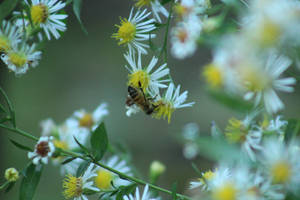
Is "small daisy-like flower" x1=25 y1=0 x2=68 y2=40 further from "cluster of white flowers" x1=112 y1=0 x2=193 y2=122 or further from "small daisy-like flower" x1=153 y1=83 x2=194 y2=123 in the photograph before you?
"small daisy-like flower" x1=153 y1=83 x2=194 y2=123

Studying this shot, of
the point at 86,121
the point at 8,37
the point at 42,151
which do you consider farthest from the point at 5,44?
the point at 86,121

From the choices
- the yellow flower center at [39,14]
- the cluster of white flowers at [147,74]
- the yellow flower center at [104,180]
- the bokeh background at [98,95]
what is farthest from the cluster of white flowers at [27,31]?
the bokeh background at [98,95]

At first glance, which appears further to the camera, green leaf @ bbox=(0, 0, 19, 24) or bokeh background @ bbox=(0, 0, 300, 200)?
bokeh background @ bbox=(0, 0, 300, 200)

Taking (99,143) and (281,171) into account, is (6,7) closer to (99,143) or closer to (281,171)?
(99,143)

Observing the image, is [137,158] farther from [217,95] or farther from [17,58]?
[217,95]

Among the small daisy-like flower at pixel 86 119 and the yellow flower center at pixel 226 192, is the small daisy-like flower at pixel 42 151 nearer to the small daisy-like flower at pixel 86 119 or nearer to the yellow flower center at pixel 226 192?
the yellow flower center at pixel 226 192


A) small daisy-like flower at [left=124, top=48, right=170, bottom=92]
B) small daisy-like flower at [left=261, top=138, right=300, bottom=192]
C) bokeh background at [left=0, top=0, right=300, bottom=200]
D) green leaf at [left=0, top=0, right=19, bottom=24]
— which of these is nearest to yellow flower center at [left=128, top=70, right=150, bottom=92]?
small daisy-like flower at [left=124, top=48, right=170, bottom=92]
